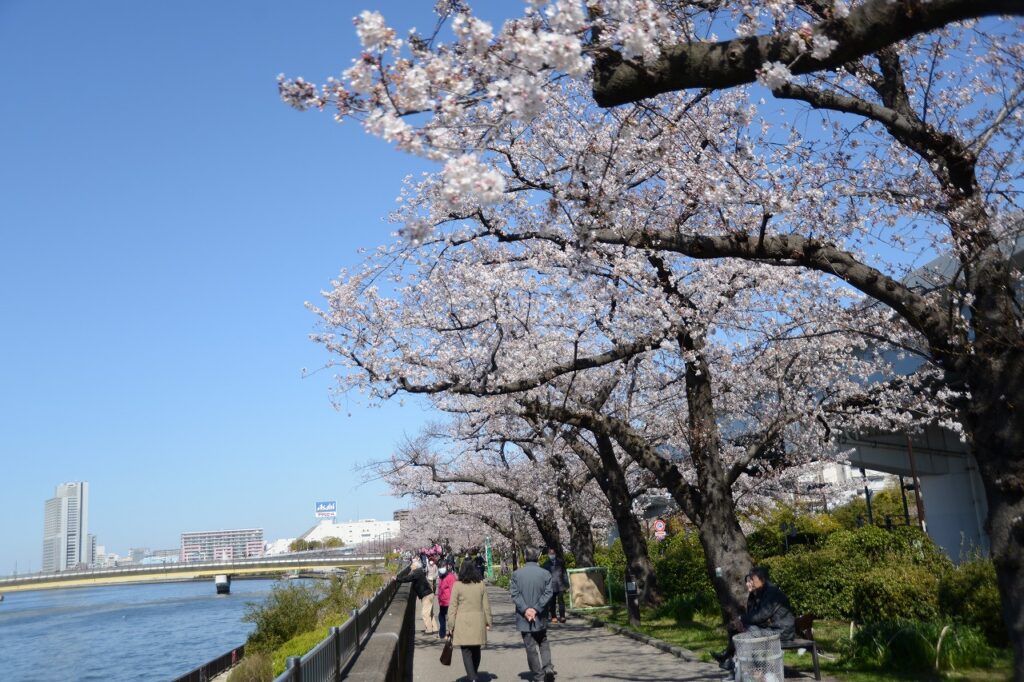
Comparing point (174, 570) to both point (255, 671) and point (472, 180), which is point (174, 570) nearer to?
point (255, 671)

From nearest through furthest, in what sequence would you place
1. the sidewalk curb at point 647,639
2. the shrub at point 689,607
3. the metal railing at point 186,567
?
the sidewalk curb at point 647,639
the shrub at point 689,607
the metal railing at point 186,567

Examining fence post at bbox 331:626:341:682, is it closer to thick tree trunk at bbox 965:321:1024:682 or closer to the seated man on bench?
the seated man on bench

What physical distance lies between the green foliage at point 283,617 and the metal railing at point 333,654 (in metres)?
14.1

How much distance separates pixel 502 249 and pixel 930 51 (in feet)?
24.8

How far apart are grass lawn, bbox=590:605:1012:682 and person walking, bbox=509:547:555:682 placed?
279cm

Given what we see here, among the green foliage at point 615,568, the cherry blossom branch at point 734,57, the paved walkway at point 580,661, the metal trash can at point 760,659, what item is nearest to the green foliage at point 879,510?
the green foliage at point 615,568

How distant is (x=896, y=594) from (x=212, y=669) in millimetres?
20542

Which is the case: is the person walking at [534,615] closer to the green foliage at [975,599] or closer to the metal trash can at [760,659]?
the metal trash can at [760,659]

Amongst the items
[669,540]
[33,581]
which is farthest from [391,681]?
[33,581]

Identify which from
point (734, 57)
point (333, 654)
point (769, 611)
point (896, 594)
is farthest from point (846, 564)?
point (734, 57)

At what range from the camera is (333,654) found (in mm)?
7242

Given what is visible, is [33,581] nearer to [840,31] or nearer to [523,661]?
[523,661]

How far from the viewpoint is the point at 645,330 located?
14461 mm

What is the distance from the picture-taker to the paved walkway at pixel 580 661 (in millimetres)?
12086
